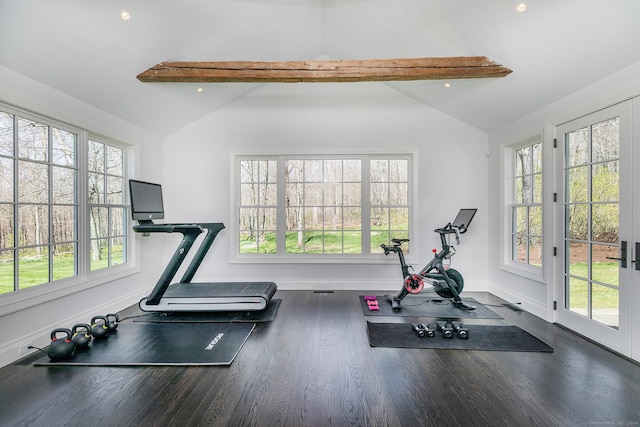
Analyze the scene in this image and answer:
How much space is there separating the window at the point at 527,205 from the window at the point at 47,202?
224 inches

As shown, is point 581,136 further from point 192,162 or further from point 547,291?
point 192,162

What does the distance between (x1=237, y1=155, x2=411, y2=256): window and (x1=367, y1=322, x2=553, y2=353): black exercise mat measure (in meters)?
1.87

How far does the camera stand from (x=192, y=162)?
474 cm

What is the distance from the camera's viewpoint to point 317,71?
353cm

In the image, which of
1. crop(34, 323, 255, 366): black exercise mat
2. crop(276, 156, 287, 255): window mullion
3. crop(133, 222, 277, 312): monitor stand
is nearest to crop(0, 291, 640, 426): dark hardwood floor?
crop(34, 323, 255, 366): black exercise mat

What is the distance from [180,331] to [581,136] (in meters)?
4.91

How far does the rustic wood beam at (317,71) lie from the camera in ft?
10.9

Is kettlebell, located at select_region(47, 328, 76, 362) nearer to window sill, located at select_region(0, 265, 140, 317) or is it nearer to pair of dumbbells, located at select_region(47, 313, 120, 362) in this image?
pair of dumbbells, located at select_region(47, 313, 120, 362)

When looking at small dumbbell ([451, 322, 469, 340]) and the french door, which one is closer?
the french door

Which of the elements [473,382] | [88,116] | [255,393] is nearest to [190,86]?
[88,116]

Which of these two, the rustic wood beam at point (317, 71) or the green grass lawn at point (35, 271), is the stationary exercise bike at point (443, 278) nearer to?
the rustic wood beam at point (317, 71)

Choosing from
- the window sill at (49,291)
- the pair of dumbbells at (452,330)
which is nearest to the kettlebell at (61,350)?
the window sill at (49,291)

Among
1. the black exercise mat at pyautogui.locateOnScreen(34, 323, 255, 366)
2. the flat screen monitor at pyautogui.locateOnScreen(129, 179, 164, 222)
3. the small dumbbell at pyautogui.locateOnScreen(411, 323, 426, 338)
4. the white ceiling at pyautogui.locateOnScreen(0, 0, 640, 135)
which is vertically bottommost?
the black exercise mat at pyautogui.locateOnScreen(34, 323, 255, 366)

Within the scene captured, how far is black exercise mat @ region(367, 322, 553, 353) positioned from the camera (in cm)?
271
